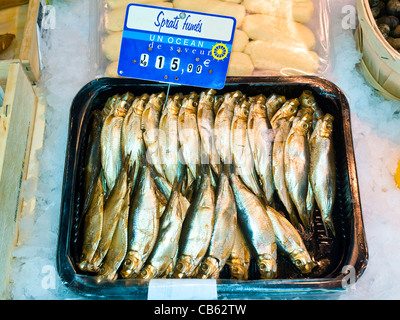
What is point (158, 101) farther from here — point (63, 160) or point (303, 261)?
point (303, 261)

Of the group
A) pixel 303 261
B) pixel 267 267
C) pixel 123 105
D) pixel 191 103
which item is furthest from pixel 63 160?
pixel 303 261

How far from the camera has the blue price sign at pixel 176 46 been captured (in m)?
2.19

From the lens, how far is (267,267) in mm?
1793

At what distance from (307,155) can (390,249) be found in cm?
64

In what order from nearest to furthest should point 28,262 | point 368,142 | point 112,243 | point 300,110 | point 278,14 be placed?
point 112,243 → point 28,262 → point 300,110 → point 368,142 → point 278,14

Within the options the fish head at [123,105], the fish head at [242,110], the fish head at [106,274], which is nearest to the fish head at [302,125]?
the fish head at [242,110]

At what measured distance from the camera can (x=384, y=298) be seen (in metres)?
1.95

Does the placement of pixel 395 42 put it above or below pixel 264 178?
above

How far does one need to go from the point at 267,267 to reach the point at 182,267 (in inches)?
14.9

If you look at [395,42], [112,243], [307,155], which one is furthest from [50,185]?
[395,42]

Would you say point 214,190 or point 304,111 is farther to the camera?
point 304,111

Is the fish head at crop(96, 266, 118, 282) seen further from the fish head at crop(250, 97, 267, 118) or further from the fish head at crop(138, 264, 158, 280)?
the fish head at crop(250, 97, 267, 118)

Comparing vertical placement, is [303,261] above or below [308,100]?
below

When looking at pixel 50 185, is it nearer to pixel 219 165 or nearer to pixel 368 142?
pixel 219 165
